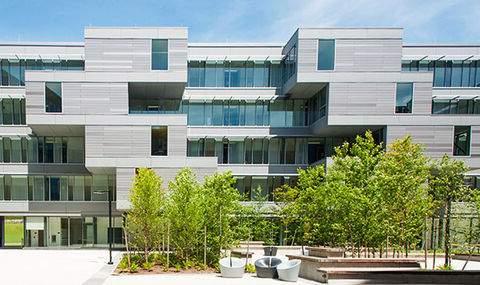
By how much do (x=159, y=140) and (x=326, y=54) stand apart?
661 inches

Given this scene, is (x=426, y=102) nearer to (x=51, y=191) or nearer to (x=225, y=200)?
(x=225, y=200)

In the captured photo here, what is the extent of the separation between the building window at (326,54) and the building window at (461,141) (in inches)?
498

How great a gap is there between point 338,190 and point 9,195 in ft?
98.8

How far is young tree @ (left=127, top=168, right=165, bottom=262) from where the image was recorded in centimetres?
2003

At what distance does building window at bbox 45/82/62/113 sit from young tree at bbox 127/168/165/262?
13.3 meters

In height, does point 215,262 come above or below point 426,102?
below

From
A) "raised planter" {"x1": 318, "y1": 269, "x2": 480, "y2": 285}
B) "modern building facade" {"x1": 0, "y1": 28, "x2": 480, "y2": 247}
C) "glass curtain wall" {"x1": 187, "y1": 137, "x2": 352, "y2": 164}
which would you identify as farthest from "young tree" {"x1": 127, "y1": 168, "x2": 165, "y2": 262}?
"glass curtain wall" {"x1": 187, "y1": 137, "x2": 352, "y2": 164}

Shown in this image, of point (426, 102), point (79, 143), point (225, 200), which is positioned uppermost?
point (426, 102)

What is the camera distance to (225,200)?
20422 mm

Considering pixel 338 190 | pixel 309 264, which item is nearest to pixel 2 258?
pixel 309 264

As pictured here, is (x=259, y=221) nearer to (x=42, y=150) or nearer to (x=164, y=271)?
(x=164, y=271)

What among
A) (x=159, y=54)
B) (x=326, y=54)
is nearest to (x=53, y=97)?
(x=159, y=54)

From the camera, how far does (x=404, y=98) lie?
2939 centimetres

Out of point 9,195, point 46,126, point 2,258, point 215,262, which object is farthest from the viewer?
point 9,195
